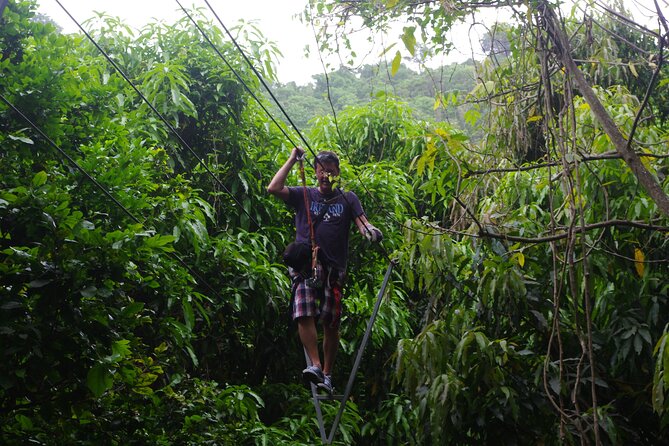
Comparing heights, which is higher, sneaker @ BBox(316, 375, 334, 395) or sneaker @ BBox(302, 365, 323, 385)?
sneaker @ BBox(302, 365, 323, 385)

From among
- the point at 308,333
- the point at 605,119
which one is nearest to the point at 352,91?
the point at 308,333

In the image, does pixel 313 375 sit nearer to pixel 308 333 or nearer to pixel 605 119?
pixel 308 333

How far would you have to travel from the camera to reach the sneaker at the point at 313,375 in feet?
12.7

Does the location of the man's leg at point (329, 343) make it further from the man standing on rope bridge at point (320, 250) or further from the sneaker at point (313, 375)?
the sneaker at point (313, 375)

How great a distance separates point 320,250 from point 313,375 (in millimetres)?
658

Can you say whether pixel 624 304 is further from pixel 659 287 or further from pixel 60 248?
pixel 60 248

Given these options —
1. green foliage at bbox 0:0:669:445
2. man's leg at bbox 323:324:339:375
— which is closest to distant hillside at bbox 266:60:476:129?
green foliage at bbox 0:0:669:445

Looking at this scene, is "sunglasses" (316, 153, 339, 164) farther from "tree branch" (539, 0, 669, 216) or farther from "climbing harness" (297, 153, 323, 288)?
"tree branch" (539, 0, 669, 216)

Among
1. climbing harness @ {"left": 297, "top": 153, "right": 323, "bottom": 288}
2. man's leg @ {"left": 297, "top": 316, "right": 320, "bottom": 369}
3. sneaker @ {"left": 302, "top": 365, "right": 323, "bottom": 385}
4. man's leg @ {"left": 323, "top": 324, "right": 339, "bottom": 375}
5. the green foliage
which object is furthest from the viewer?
man's leg @ {"left": 323, "top": 324, "right": 339, "bottom": 375}

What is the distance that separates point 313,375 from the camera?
12.7ft

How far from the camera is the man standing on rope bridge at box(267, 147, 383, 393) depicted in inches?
158

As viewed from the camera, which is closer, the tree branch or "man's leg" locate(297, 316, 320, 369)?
the tree branch

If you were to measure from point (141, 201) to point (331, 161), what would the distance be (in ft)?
3.53

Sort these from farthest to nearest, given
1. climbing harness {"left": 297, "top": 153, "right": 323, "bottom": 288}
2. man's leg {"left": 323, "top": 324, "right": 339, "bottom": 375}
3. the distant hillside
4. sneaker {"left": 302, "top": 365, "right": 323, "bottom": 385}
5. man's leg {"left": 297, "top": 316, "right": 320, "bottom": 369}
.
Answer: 1. the distant hillside
2. man's leg {"left": 323, "top": 324, "right": 339, "bottom": 375}
3. man's leg {"left": 297, "top": 316, "right": 320, "bottom": 369}
4. climbing harness {"left": 297, "top": 153, "right": 323, "bottom": 288}
5. sneaker {"left": 302, "top": 365, "right": 323, "bottom": 385}
